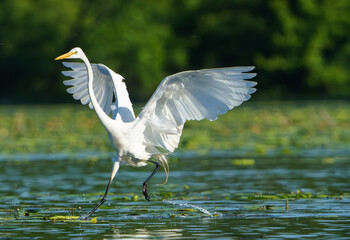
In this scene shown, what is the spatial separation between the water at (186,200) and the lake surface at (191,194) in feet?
0.04

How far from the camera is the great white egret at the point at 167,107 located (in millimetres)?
9633

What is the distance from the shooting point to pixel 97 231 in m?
8.45

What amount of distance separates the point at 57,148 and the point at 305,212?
35.9ft

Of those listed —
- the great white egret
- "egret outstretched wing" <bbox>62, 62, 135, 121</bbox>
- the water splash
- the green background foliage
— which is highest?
the green background foliage

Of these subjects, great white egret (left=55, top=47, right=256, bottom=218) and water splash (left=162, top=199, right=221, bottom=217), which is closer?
water splash (left=162, top=199, right=221, bottom=217)

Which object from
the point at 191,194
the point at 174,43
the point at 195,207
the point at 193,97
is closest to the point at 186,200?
the point at 191,194

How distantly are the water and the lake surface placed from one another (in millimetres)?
11

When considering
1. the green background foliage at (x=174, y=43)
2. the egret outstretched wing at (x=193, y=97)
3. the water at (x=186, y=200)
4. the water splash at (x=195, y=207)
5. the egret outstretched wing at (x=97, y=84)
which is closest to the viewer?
the water at (x=186, y=200)

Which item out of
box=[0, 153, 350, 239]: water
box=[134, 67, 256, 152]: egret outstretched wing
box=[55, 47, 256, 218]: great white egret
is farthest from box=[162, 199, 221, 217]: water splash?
box=[134, 67, 256, 152]: egret outstretched wing

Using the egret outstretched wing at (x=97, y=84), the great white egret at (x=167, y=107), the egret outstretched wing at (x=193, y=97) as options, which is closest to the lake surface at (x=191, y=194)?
the great white egret at (x=167, y=107)

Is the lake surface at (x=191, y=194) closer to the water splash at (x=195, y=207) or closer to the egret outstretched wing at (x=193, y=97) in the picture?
the water splash at (x=195, y=207)

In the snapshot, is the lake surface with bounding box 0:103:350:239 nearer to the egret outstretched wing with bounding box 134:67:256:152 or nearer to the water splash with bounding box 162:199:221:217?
the water splash with bounding box 162:199:221:217

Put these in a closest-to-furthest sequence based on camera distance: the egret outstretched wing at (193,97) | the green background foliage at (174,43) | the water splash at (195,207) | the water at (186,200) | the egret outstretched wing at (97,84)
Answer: the water at (186,200)
the water splash at (195,207)
the egret outstretched wing at (193,97)
the egret outstretched wing at (97,84)
the green background foliage at (174,43)

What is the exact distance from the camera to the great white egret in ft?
31.6
